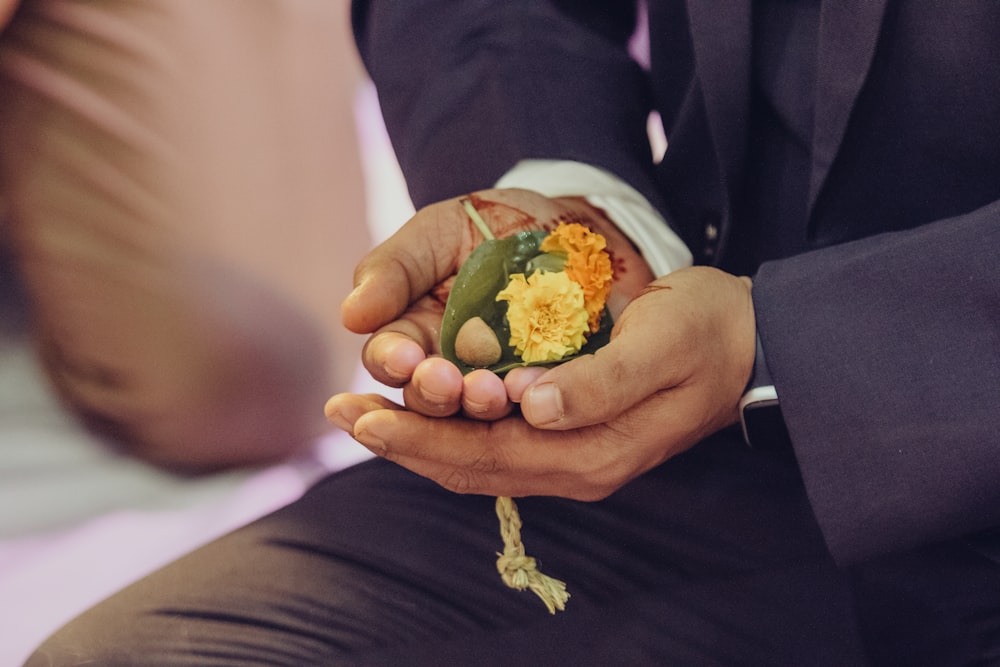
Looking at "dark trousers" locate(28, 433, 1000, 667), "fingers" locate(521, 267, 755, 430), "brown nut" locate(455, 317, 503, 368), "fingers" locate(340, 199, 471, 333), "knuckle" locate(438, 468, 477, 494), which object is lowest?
"dark trousers" locate(28, 433, 1000, 667)

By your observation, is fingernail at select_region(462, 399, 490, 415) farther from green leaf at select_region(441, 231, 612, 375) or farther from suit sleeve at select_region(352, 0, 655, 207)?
suit sleeve at select_region(352, 0, 655, 207)

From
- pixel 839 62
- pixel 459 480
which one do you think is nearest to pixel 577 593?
pixel 459 480

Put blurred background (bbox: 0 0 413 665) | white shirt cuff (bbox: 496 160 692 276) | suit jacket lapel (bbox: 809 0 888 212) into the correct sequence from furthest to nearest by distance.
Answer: blurred background (bbox: 0 0 413 665)
white shirt cuff (bbox: 496 160 692 276)
suit jacket lapel (bbox: 809 0 888 212)

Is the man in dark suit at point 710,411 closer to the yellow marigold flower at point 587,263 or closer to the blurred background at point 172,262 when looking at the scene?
the yellow marigold flower at point 587,263

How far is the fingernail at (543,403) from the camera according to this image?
477 millimetres

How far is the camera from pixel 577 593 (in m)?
0.64

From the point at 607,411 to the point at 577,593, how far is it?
0.72ft

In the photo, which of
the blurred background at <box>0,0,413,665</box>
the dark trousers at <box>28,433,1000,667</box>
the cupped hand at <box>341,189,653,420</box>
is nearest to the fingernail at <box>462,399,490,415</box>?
the cupped hand at <box>341,189,653,420</box>

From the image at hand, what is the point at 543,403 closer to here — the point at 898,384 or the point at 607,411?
the point at 607,411

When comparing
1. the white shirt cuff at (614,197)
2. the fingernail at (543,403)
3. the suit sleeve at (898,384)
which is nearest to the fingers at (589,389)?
the fingernail at (543,403)

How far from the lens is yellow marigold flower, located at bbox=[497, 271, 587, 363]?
511 millimetres

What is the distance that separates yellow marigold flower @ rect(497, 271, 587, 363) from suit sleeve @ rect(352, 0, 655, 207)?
295 millimetres

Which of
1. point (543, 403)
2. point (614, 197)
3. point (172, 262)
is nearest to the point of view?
point (543, 403)

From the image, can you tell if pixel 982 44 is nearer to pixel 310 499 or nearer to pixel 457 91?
pixel 457 91
